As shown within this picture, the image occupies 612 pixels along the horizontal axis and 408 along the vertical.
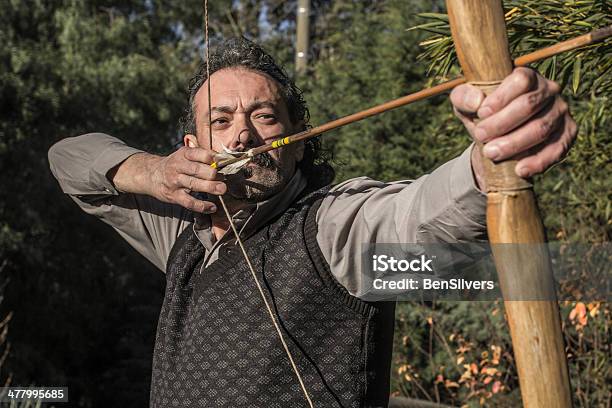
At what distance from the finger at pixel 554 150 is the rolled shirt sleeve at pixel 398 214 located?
6.0 inches

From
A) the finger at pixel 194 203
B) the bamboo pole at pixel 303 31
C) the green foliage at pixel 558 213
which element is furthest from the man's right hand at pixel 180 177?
the bamboo pole at pixel 303 31

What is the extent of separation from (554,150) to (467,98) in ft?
0.41

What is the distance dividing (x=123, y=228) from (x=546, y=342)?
4.69 ft

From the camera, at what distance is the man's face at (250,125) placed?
1.86 meters

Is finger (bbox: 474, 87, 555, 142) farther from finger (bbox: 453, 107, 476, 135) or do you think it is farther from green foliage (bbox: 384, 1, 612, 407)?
green foliage (bbox: 384, 1, 612, 407)

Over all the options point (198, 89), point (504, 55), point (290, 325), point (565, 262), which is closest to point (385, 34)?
point (565, 262)

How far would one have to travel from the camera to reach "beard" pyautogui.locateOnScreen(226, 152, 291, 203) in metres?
1.85

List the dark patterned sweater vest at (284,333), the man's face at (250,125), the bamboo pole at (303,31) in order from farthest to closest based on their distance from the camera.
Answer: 1. the bamboo pole at (303,31)
2. the man's face at (250,125)
3. the dark patterned sweater vest at (284,333)

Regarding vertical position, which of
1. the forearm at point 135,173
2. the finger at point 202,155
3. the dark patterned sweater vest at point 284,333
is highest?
the forearm at point 135,173

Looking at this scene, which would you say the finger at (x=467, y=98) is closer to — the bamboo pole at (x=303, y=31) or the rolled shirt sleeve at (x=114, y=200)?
the rolled shirt sleeve at (x=114, y=200)

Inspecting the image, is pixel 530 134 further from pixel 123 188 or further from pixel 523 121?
pixel 123 188

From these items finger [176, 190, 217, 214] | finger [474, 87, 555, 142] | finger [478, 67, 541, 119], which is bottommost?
finger [474, 87, 555, 142]

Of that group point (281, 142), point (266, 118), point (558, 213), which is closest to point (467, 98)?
point (281, 142)

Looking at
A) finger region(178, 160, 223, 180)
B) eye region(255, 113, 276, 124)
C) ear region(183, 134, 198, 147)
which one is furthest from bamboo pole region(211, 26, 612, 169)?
ear region(183, 134, 198, 147)
